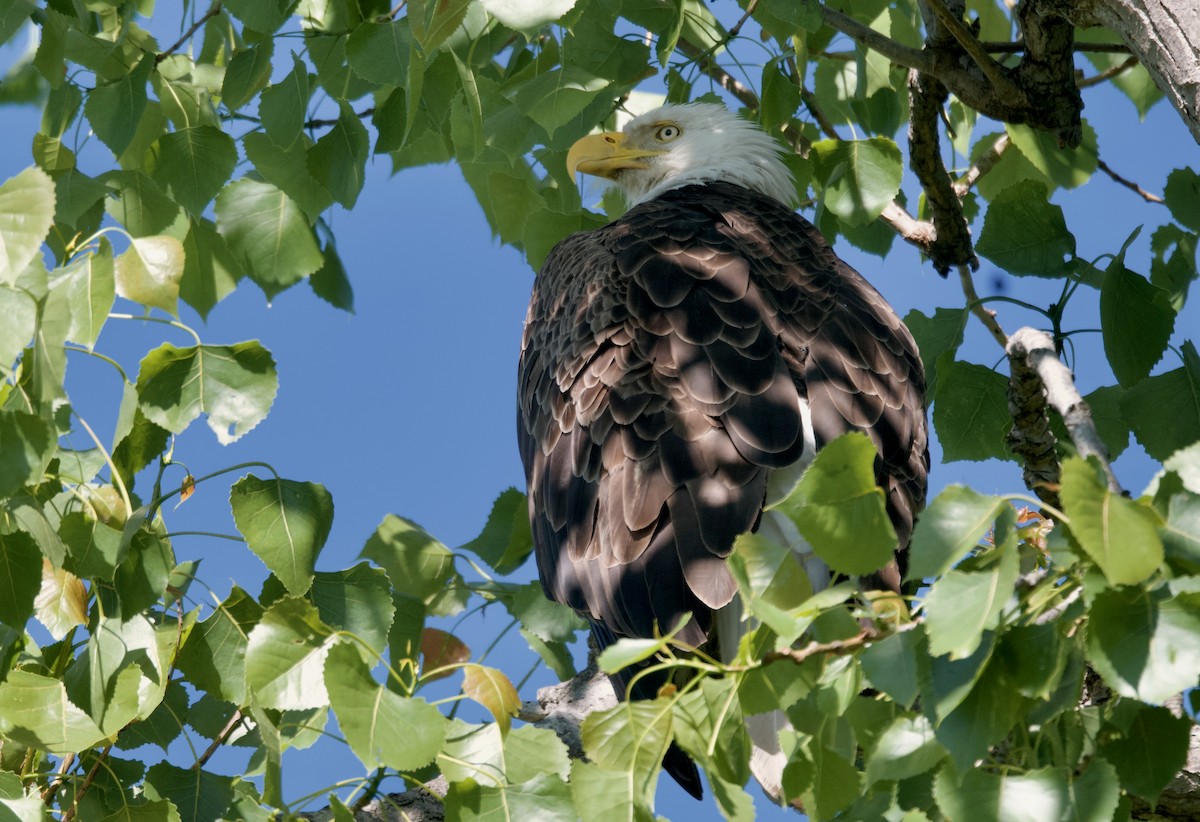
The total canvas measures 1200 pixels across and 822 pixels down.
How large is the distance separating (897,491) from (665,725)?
167 centimetres

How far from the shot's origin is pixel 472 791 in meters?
2.03

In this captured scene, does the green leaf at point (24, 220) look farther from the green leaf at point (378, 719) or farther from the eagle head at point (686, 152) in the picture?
the eagle head at point (686, 152)

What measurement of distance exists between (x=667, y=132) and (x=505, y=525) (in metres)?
2.23

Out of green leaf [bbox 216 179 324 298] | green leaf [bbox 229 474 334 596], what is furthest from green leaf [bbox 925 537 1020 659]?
green leaf [bbox 216 179 324 298]

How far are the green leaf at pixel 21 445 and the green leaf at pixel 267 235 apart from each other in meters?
1.59

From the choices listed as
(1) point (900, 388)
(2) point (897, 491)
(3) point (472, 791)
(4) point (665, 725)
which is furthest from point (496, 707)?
(1) point (900, 388)

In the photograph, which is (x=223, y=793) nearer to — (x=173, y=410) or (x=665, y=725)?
(x=173, y=410)

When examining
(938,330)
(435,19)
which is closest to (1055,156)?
(938,330)

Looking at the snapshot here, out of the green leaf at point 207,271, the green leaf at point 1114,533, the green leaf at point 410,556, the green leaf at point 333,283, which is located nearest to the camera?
the green leaf at point 1114,533

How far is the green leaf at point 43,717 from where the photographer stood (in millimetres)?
2350

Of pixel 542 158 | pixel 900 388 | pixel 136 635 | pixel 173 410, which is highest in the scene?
pixel 542 158

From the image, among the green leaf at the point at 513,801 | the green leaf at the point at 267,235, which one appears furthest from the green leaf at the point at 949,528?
the green leaf at the point at 267,235

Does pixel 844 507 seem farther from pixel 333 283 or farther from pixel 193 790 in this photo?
pixel 333 283

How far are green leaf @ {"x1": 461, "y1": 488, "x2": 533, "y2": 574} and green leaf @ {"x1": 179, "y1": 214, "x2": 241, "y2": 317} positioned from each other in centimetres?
110
